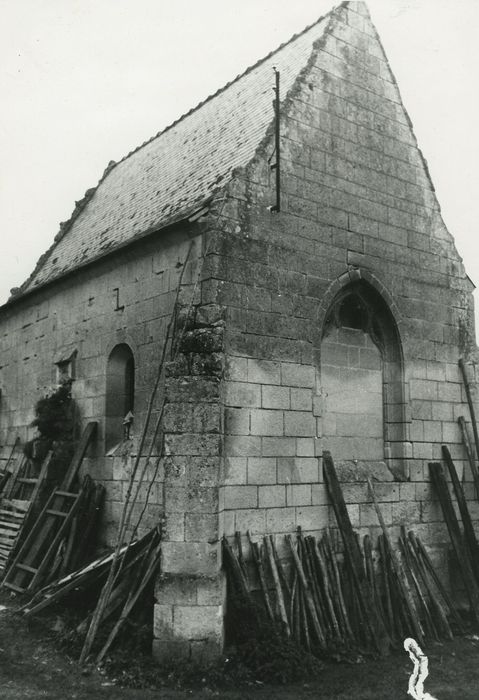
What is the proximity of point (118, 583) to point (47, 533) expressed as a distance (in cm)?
249

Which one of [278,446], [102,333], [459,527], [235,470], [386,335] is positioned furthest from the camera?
[102,333]

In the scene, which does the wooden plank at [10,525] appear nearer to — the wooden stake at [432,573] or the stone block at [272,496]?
the stone block at [272,496]

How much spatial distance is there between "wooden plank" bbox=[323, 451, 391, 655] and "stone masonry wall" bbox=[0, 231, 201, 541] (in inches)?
83.8

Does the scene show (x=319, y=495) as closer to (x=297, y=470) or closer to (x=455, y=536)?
(x=297, y=470)

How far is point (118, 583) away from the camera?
7789mm

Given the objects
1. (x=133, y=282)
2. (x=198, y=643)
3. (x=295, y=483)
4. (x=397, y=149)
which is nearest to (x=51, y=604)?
(x=198, y=643)

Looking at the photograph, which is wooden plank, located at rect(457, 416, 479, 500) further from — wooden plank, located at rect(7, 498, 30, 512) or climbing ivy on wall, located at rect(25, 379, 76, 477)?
wooden plank, located at rect(7, 498, 30, 512)

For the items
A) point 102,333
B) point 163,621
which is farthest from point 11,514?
point 163,621

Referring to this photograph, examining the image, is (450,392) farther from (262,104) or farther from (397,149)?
(262,104)

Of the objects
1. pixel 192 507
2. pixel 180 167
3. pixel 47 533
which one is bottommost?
pixel 47 533

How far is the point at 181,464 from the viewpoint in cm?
730

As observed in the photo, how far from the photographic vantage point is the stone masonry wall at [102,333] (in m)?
9.04

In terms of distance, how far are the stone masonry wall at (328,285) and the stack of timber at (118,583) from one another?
3.15 feet

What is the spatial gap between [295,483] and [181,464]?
1.67 meters
